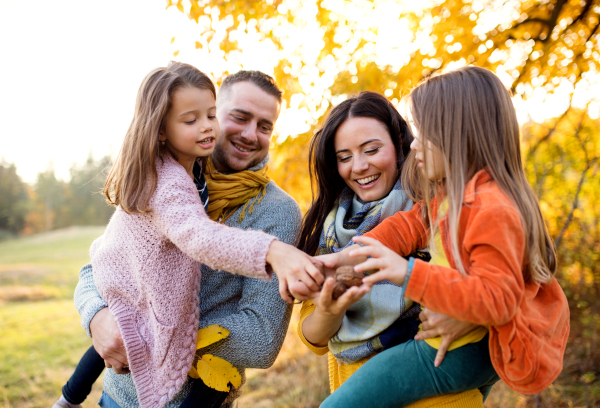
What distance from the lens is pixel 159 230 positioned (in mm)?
1600

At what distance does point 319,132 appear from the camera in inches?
78.8

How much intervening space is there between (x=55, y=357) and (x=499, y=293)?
713 cm

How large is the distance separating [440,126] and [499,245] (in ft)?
1.49

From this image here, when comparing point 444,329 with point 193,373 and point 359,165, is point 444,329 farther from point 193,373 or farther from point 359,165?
point 193,373

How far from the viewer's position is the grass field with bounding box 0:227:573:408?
4.27 metres

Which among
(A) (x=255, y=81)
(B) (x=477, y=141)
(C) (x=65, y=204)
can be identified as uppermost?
(A) (x=255, y=81)

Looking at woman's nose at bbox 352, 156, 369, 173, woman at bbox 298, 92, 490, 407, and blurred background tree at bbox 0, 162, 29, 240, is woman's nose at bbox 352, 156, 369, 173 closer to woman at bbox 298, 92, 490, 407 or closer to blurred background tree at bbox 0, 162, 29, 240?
woman at bbox 298, 92, 490, 407

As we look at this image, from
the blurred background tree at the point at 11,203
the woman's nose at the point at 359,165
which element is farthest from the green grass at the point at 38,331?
the blurred background tree at the point at 11,203

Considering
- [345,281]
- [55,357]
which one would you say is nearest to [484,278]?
[345,281]

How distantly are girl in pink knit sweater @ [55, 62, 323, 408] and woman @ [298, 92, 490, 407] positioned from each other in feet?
1.60

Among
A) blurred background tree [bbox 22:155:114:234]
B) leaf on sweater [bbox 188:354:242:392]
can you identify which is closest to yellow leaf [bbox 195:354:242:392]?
leaf on sweater [bbox 188:354:242:392]

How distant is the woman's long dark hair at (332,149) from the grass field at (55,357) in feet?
8.60

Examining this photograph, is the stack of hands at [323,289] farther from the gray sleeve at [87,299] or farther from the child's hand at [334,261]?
the gray sleeve at [87,299]

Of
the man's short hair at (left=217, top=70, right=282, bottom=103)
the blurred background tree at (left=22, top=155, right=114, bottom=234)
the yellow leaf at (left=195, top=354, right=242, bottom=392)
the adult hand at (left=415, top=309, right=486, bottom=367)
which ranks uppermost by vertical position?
the man's short hair at (left=217, top=70, right=282, bottom=103)
